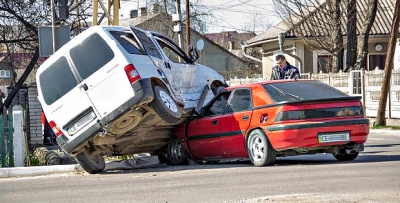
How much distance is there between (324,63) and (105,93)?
100.0ft

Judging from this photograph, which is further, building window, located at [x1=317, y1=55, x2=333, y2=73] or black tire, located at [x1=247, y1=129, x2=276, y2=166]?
building window, located at [x1=317, y1=55, x2=333, y2=73]

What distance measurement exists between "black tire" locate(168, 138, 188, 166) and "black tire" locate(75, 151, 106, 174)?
140cm

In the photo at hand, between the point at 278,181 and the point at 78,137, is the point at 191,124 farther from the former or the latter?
the point at 278,181

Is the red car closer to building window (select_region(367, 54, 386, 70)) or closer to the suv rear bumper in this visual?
the suv rear bumper

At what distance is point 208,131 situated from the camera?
14.3 meters

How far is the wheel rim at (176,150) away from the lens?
49.1 feet

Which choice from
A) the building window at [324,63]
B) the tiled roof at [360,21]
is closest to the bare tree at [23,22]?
the tiled roof at [360,21]

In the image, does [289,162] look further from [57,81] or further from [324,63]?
[324,63]

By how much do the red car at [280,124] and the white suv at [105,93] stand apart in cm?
75

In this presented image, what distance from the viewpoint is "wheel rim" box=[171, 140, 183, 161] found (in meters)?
15.0

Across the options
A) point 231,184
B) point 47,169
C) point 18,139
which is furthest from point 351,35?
point 231,184

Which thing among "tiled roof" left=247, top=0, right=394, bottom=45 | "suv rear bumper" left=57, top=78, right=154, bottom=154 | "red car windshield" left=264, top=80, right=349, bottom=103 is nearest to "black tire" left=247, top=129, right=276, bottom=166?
"red car windshield" left=264, top=80, right=349, bottom=103

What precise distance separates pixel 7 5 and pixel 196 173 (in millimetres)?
12597

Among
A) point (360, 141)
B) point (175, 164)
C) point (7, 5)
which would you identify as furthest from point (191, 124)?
point (7, 5)
